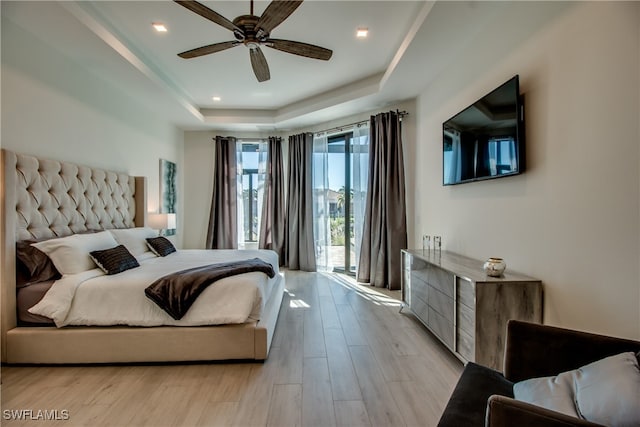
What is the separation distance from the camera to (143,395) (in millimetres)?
1980

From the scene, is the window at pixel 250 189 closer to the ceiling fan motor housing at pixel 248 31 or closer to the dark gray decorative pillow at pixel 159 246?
the dark gray decorative pillow at pixel 159 246

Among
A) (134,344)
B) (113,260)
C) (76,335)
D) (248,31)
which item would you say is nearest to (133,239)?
(113,260)

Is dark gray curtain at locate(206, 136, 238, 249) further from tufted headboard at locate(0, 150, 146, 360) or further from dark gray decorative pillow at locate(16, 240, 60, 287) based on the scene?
dark gray decorative pillow at locate(16, 240, 60, 287)

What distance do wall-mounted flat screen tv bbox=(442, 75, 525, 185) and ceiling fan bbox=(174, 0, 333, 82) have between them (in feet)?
4.62

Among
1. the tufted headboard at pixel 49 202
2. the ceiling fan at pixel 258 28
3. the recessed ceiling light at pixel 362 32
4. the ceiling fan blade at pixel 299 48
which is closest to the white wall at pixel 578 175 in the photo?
the recessed ceiling light at pixel 362 32

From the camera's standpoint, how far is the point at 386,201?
4.48 m

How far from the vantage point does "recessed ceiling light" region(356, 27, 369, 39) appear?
9.97ft

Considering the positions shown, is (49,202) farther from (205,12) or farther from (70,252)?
(205,12)

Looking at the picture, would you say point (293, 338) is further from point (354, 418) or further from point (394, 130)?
point (394, 130)

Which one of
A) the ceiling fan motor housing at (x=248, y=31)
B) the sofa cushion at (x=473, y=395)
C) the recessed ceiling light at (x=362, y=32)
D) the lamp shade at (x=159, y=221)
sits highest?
the recessed ceiling light at (x=362, y=32)

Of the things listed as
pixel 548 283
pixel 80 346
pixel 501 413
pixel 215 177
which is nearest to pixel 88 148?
pixel 80 346

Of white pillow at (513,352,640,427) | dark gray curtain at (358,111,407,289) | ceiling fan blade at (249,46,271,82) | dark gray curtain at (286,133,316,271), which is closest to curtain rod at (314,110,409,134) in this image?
dark gray curtain at (358,111,407,289)

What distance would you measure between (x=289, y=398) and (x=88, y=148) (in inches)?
133

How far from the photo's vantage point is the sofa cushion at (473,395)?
3.77 feet
